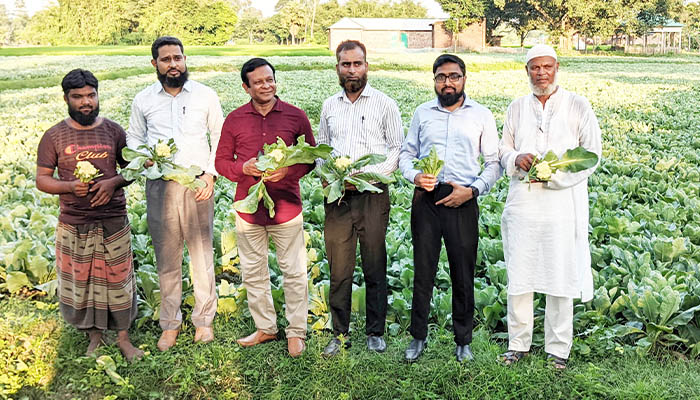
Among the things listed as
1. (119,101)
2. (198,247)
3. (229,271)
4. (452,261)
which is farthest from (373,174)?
(119,101)

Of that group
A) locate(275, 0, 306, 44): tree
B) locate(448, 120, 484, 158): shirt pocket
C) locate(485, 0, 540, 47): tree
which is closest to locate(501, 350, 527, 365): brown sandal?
locate(448, 120, 484, 158): shirt pocket

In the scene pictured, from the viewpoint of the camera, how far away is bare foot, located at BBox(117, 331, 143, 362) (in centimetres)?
390

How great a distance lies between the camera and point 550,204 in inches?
142

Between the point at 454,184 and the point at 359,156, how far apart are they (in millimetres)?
673

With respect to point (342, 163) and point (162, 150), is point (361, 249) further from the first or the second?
point (162, 150)

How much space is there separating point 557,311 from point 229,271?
3.03 m

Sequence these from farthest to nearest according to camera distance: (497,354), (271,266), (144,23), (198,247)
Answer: (144,23) < (271,266) < (198,247) < (497,354)

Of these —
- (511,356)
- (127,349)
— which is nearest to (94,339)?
(127,349)

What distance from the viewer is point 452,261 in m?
3.80

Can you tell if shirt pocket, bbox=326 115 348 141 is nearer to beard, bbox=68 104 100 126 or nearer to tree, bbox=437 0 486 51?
beard, bbox=68 104 100 126

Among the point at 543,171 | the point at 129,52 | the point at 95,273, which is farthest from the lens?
the point at 129,52

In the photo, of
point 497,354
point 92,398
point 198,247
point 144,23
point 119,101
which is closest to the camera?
point 92,398

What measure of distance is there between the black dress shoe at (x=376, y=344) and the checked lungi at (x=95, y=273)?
172 cm

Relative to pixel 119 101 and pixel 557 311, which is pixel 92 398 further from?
pixel 119 101
